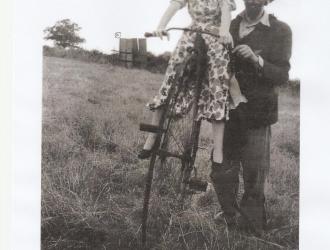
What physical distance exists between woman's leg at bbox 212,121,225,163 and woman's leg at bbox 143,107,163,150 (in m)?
0.27

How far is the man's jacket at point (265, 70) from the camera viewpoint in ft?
9.25

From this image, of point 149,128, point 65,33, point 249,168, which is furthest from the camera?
point 65,33

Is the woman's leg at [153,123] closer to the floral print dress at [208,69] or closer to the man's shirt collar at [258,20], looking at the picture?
the floral print dress at [208,69]

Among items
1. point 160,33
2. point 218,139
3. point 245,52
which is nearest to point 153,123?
point 218,139

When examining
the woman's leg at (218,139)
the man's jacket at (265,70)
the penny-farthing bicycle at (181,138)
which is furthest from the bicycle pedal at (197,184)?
the man's jacket at (265,70)

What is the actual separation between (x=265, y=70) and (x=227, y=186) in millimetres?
598

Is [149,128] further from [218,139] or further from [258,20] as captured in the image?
[258,20]

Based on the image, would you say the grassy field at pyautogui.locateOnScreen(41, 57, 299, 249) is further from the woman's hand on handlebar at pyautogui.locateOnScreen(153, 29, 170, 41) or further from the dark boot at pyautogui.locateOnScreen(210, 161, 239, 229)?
the woman's hand on handlebar at pyautogui.locateOnScreen(153, 29, 170, 41)

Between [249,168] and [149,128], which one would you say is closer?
[149,128]

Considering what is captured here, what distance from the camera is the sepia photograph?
281cm

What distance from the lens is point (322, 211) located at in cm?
279

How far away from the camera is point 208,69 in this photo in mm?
2799

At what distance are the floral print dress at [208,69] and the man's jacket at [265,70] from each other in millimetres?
90
